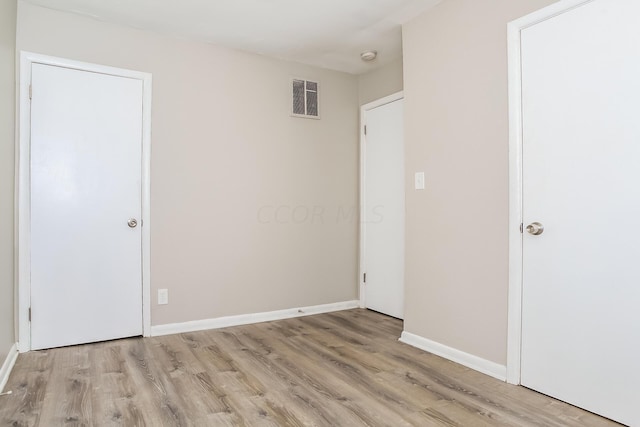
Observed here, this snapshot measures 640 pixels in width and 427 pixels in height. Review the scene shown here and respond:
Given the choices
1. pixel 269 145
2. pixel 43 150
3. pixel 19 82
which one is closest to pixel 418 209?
pixel 269 145

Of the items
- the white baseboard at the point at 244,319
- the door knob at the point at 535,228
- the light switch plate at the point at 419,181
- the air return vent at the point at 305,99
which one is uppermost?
the air return vent at the point at 305,99

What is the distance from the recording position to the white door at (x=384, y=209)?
3758 mm

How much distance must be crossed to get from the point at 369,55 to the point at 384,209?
142 cm

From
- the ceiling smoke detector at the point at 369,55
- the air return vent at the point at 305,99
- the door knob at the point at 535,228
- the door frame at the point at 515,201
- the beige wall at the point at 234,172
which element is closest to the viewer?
the door knob at the point at 535,228

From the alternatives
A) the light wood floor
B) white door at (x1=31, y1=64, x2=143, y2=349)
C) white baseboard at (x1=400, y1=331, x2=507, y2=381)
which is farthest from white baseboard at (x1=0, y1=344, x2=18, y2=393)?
white baseboard at (x1=400, y1=331, x2=507, y2=381)

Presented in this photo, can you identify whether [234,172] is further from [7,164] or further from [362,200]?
[7,164]

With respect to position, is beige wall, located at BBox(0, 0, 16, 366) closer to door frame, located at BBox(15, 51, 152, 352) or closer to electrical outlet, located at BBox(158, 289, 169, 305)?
door frame, located at BBox(15, 51, 152, 352)

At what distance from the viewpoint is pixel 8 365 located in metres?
2.44

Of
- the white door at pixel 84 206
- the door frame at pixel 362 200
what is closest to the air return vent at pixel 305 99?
the door frame at pixel 362 200

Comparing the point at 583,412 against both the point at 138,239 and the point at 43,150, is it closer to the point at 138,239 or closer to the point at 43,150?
the point at 138,239

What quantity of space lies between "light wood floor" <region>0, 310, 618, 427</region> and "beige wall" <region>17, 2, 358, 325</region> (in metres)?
0.63

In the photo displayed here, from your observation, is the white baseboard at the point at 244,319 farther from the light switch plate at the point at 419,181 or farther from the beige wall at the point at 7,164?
the light switch plate at the point at 419,181

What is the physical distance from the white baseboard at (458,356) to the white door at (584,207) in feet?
0.56

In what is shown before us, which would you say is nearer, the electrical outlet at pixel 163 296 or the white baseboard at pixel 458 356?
the white baseboard at pixel 458 356
